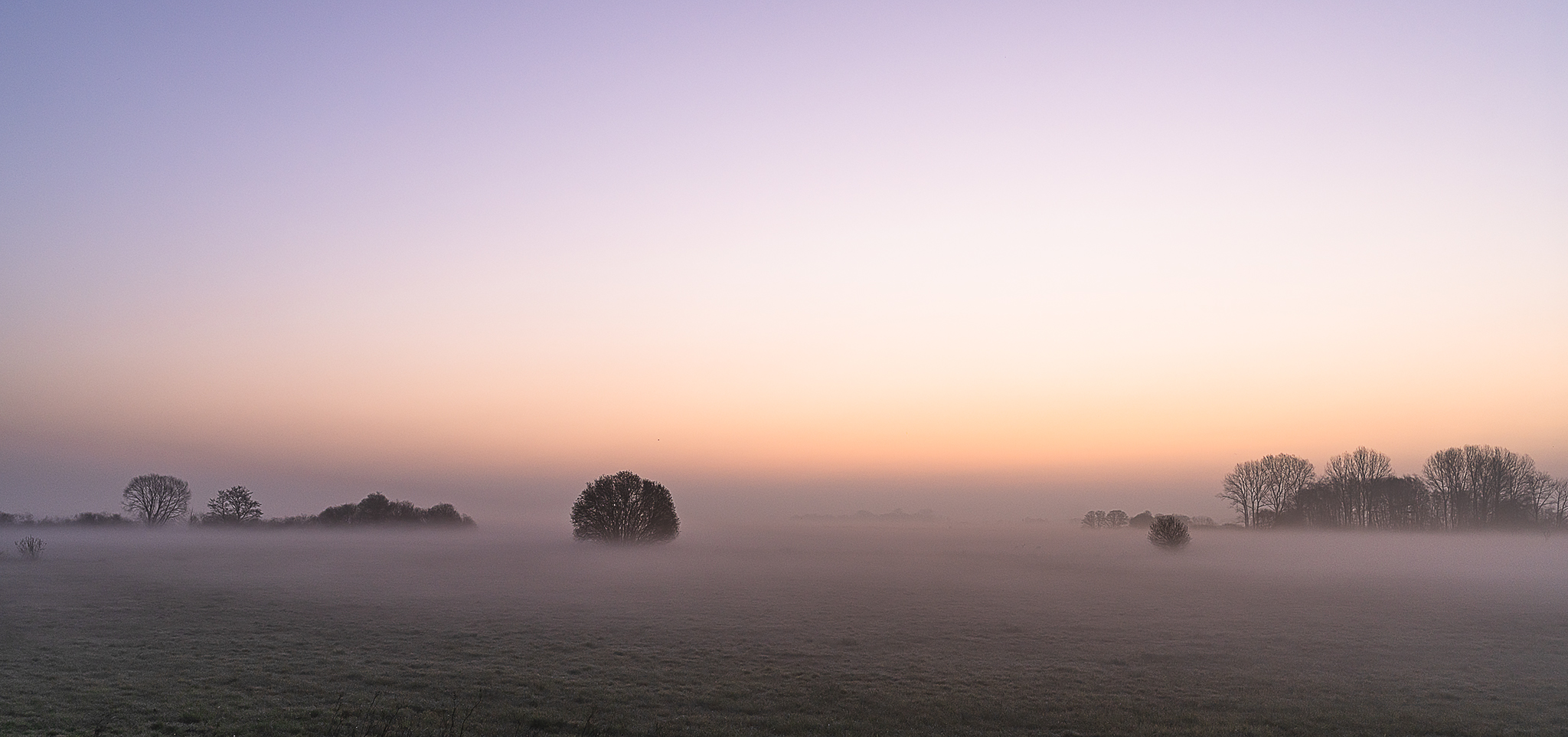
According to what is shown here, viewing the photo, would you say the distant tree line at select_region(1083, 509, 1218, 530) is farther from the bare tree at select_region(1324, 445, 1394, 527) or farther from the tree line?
the tree line

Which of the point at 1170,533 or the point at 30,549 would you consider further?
the point at 1170,533

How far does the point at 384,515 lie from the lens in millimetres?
141875

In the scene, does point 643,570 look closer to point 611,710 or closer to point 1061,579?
point 1061,579

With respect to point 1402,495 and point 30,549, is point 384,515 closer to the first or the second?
point 30,549

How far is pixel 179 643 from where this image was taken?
77.4 feet

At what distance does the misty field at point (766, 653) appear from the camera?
16.8m

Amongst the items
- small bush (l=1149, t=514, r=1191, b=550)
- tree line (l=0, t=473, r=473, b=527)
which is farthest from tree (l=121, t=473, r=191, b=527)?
small bush (l=1149, t=514, r=1191, b=550)

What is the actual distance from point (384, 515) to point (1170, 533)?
138331mm

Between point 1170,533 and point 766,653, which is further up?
point 766,653

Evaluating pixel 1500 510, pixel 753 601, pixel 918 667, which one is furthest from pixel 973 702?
pixel 1500 510

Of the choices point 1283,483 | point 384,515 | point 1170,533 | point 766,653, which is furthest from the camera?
point 384,515

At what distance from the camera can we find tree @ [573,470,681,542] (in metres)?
80.0

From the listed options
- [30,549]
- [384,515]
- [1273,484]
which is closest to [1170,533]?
[1273,484]

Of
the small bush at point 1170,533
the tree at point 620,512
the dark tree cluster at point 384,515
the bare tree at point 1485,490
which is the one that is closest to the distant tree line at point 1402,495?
the bare tree at point 1485,490
